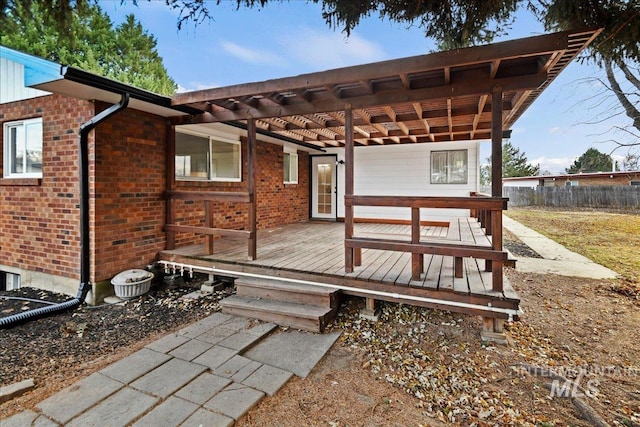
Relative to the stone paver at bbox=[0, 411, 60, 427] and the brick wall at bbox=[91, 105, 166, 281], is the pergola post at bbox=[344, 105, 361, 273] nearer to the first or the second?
the stone paver at bbox=[0, 411, 60, 427]

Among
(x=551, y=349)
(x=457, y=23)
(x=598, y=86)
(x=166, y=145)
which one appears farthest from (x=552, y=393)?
(x=166, y=145)

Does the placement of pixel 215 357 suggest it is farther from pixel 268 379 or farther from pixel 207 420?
pixel 207 420

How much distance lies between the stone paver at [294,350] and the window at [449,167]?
6.52 metres

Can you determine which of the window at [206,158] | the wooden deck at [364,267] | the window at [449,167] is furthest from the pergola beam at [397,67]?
the window at [449,167]

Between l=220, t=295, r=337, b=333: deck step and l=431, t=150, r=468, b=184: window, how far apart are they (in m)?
6.22

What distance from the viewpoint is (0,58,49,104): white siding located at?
496cm

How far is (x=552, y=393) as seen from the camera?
2.58m

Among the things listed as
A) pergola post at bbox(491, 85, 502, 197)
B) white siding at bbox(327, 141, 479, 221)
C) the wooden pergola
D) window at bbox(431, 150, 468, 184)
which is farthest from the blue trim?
window at bbox(431, 150, 468, 184)

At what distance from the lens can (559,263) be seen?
23.3 ft

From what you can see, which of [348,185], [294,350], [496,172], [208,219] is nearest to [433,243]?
[496,172]

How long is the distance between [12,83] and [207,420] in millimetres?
6126

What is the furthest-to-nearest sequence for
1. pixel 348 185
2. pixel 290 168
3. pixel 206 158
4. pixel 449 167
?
pixel 290 168
pixel 449 167
pixel 206 158
pixel 348 185

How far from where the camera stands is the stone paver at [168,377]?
8.23ft

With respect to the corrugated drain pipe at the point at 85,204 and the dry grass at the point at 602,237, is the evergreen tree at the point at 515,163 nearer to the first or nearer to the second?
the dry grass at the point at 602,237
